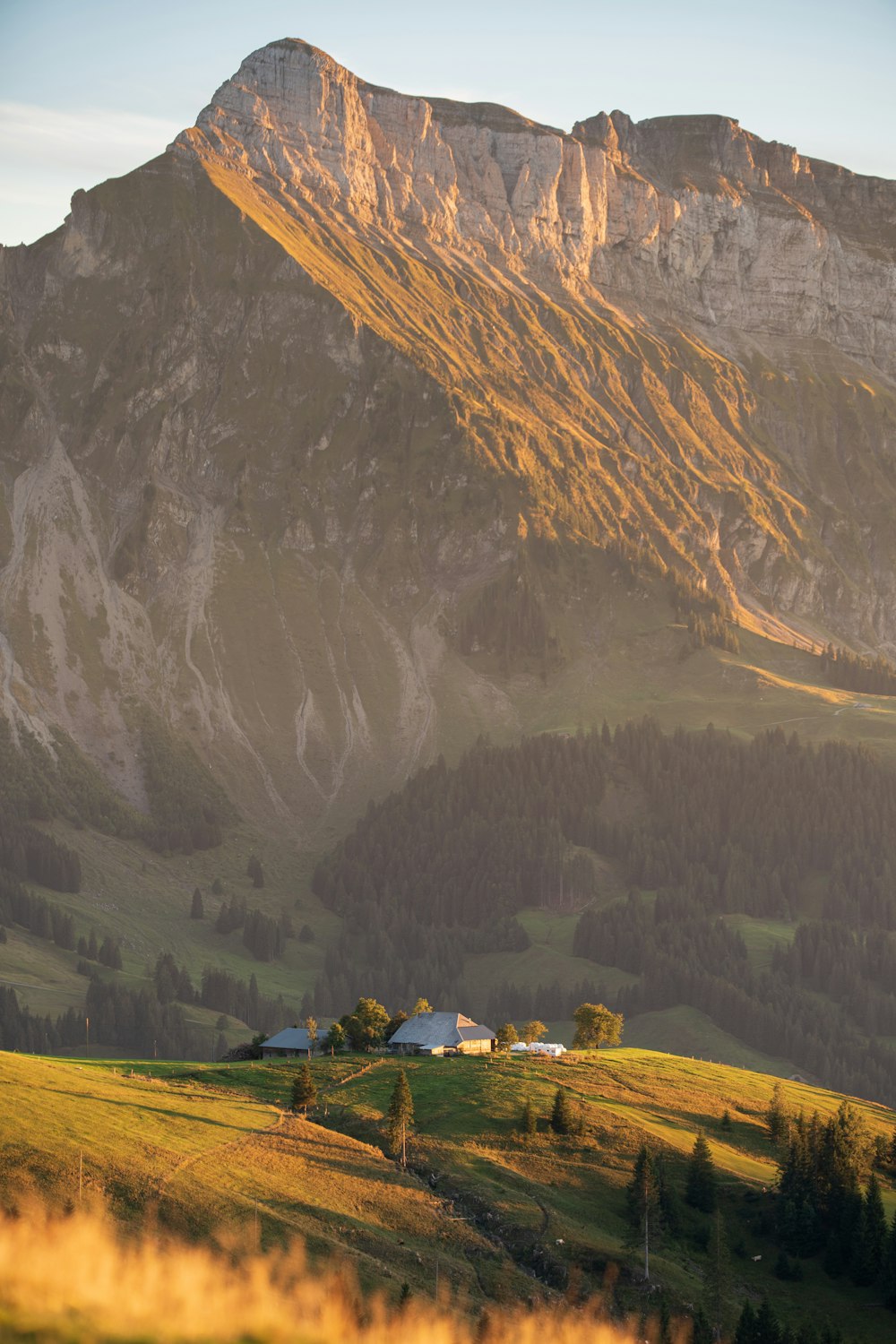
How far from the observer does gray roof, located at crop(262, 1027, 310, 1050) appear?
160 metres

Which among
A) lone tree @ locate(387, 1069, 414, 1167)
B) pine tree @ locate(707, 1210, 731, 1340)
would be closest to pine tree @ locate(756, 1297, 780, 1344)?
pine tree @ locate(707, 1210, 731, 1340)

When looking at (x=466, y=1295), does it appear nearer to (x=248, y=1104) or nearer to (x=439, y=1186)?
(x=439, y=1186)

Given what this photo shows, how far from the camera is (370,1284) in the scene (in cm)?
7425

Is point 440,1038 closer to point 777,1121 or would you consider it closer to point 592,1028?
point 592,1028

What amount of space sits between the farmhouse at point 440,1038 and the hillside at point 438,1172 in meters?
15.2

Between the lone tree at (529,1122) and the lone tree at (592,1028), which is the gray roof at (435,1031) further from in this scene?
the lone tree at (529,1122)

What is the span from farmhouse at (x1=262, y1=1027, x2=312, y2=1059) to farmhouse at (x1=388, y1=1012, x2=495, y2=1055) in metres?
8.97

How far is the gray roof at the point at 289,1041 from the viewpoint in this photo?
525 ft

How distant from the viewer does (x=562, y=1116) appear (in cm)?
12012

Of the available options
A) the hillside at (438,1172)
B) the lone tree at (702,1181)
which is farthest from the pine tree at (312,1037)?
the lone tree at (702,1181)

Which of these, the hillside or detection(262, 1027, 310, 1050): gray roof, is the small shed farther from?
detection(262, 1027, 310, 1050): gray roof

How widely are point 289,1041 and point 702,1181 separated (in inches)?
2439

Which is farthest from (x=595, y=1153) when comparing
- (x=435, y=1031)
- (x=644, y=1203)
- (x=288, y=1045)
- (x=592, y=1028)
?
(x=592, y=1028)

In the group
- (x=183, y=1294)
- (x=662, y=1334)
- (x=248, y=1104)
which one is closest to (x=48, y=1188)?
(x=662, y=1334)
